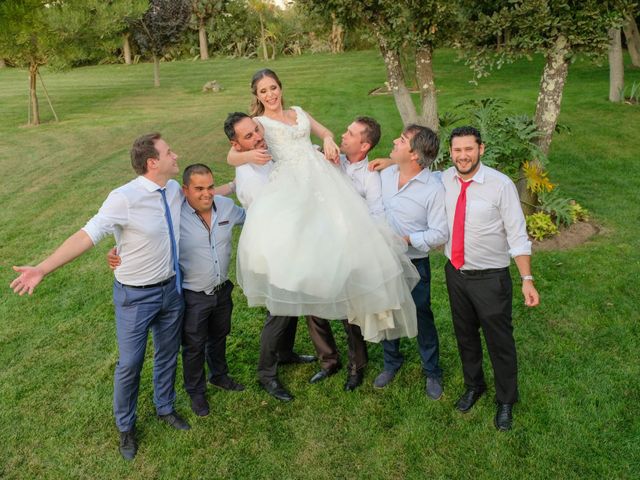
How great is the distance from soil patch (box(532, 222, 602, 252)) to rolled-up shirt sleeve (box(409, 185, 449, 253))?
13.6 feet

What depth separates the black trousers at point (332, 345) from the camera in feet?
15.7

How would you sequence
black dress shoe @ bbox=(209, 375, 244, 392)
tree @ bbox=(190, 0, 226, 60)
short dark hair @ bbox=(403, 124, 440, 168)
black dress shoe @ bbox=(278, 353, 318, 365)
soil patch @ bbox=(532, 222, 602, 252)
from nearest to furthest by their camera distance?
short dark hair @ bbox=(403, 124, 440, 168), black dress shoe @ bbox=(209, 375, 244, 392), black dress shoe @ bbox=(278, 353, 318, 365), soil patch @ bbox=(532, 222, 602, 252), tree @ bbox=(190, 0, 226, 60)

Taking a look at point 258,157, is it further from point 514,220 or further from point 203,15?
point 203,15

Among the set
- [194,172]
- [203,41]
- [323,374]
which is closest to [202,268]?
[194,172]

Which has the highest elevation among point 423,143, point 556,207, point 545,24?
point 545,24

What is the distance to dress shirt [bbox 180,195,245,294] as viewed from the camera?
4.26 meters

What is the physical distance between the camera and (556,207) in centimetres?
795

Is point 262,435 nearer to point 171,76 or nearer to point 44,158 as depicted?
point 44,158

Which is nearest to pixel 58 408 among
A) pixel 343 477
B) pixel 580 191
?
pixel 343 477

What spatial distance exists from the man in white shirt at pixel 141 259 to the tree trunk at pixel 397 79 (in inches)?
241

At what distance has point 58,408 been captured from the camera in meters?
4.77

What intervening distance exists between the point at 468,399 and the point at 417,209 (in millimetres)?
1652

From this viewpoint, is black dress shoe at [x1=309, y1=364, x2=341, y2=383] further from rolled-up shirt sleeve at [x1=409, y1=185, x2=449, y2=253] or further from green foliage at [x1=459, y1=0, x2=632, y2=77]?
green foliage at [x1=459, y1=0, x2=632, y2=77]

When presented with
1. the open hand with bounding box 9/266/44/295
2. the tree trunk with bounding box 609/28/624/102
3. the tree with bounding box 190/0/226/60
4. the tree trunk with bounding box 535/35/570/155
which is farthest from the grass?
the tree with bounding box 190/0/226/60
